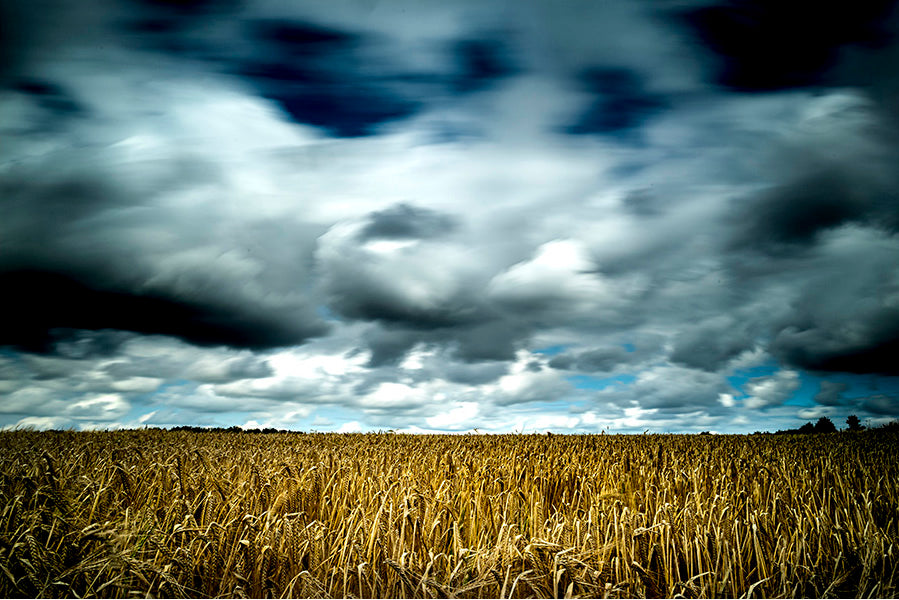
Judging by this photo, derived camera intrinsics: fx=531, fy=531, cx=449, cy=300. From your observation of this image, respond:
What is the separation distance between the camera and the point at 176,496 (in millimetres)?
4914

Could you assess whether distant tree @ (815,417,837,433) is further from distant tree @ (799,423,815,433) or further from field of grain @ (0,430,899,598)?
field of grain @ (0,430,899,598)


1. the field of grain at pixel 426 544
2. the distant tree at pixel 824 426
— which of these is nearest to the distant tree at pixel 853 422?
the distant tree at pixel 824 426

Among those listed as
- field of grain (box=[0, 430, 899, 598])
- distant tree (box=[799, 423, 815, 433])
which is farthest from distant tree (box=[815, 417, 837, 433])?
field of grain (box=[0, 430, 899, 598])

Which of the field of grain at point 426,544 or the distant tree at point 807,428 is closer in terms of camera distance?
the field of grain at point 426,544

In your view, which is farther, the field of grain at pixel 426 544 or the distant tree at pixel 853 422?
the distant tree at pixel 853 422

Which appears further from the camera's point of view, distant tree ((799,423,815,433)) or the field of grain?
distant tree ((799,423,815,433))

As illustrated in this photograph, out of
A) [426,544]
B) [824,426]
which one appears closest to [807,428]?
[824,426]

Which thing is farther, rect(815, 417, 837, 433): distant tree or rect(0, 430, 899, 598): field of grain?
rect(815, 417, 837, 433): distant tree

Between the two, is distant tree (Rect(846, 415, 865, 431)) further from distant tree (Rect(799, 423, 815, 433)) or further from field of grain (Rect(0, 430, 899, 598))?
field of grain (Rect(0, 430, 899, 598))

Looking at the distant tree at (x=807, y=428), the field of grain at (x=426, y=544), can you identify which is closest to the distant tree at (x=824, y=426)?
the distant tree at (x=807, y=428)

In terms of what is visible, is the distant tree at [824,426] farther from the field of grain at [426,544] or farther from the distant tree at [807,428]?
the field of grain at [426,544]

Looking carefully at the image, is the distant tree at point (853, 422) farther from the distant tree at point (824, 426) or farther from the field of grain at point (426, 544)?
the field of grain at point (426, 544)

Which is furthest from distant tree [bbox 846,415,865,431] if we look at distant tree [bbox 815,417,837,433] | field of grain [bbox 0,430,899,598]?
field of grain [bbox 0,430,899,598]

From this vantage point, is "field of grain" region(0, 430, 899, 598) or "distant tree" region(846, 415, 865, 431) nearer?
"field of grain" region(0, 430, 899, 598)
